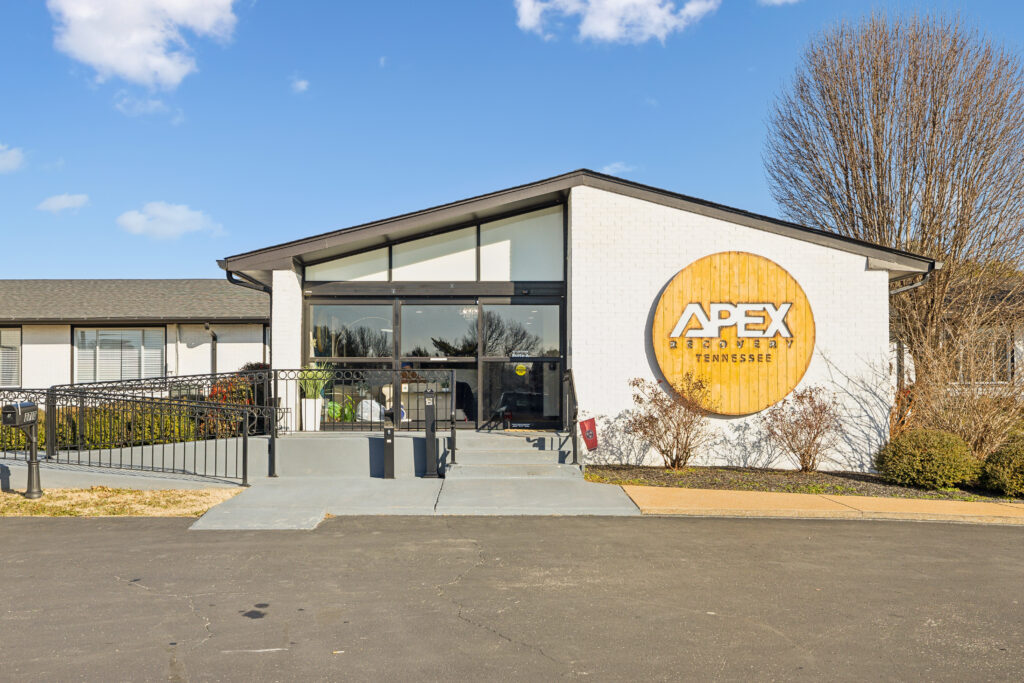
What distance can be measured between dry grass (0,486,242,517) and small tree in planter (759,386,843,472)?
8431 millimetres

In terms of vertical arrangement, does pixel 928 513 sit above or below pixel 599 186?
below

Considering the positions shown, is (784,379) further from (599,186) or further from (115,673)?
(115,673)

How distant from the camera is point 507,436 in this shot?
1198cm

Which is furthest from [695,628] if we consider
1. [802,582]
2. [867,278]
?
[867,278]

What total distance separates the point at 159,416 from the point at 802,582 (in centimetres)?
1010

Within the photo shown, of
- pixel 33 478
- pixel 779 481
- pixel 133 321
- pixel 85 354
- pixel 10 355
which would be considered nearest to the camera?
pixel 33 478

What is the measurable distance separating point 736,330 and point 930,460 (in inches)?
135

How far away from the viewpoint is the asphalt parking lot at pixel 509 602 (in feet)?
14.3

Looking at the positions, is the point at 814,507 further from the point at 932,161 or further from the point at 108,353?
the point at 108,353

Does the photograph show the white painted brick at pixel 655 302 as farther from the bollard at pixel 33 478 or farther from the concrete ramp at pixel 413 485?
the bollard at pixel 33 478

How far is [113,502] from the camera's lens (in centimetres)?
933

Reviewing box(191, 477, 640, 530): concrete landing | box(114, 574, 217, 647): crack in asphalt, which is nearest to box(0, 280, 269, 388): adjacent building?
box(191, 477, 640, 530): concrete landing

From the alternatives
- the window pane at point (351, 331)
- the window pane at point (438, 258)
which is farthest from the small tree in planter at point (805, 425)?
the window pane at point (351, 331)

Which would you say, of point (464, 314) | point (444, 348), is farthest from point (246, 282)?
point (464, 314)
